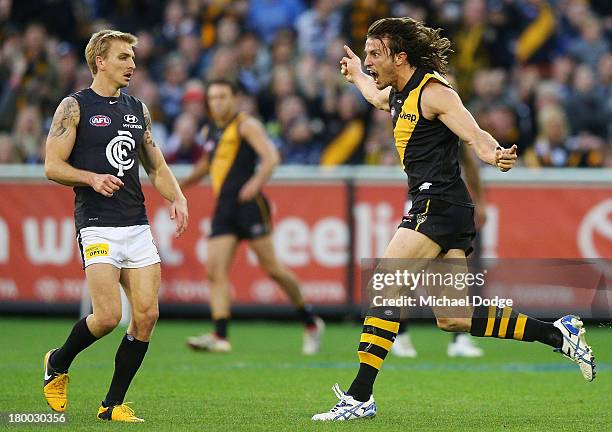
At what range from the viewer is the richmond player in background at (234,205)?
44.3 ft

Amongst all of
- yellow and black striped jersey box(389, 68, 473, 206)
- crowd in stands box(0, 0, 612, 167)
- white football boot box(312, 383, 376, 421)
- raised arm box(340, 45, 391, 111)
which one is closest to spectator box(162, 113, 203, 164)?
crowd in stands box(0, 0, 612, 167)

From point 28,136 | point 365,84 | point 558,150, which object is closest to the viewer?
point 365,84

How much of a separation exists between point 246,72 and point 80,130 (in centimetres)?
1149

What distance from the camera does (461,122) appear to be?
7.99m

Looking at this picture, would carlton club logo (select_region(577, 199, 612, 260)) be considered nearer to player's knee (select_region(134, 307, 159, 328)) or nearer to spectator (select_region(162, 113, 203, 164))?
spectator (select_region(162, 113, 203, 164))

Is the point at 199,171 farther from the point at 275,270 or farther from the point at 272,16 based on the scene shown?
the point at 272,16

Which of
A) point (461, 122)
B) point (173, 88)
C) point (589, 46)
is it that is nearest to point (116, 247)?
point (461, 122)

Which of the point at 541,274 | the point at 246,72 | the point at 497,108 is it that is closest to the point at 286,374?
the point at 541,274

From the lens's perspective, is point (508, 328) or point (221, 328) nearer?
point (508, 328)

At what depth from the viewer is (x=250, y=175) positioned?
14.0 metres

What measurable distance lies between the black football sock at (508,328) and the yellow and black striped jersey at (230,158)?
19.0 feet

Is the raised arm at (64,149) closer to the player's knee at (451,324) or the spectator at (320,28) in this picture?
the player's knee at (451,324)

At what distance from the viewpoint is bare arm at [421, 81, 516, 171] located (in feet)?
25.1

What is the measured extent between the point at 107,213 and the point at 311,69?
11.0 m
